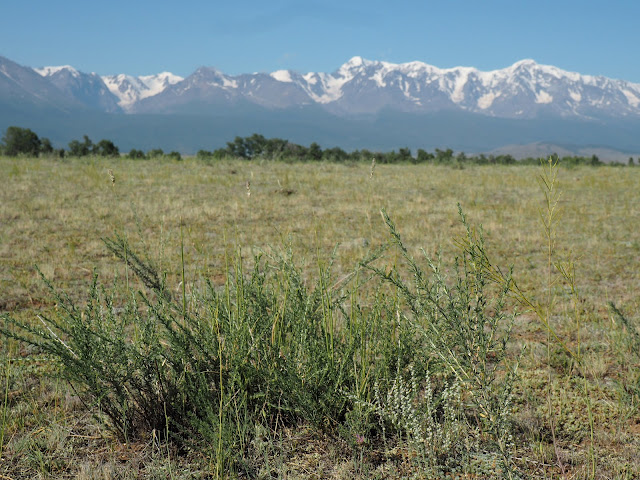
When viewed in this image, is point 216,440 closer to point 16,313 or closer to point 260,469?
point 260,469

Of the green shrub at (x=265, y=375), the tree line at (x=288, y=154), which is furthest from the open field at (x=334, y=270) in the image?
the tree line at (x=288, y=154)

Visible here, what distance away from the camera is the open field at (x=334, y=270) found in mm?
2076

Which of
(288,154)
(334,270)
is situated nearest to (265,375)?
(334,270)

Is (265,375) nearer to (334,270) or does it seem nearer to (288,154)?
(334,270)

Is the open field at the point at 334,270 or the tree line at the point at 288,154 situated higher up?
the tree line at the point at 288,154

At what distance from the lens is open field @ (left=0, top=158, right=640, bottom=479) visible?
2.08m

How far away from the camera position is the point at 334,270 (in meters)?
5.45

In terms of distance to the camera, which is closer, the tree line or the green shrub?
the green shrub

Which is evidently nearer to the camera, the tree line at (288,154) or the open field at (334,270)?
the open field at (334,270)

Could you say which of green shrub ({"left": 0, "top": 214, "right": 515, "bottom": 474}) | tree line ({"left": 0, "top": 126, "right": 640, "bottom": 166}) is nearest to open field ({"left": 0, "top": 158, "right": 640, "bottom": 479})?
green shrub ({"left": 0, "top": 214, "right": 515, "bottom": 474})

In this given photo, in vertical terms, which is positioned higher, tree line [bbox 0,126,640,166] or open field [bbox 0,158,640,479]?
tree line [bbox 0,126,640,166]

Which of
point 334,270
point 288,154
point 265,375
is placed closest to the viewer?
point 265,375

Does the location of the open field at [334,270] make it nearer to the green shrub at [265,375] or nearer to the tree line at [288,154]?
the green shrub at [265,375]

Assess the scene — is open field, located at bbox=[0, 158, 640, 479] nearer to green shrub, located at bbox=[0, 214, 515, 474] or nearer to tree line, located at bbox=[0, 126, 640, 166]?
green shrub, located at bbox=[0, 214, 515, 474]
